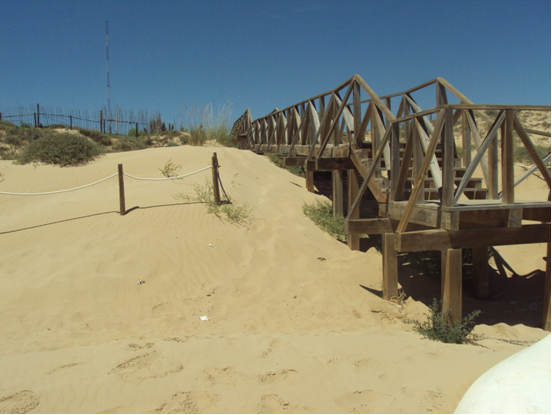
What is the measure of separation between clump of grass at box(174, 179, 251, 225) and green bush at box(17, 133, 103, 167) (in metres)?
5.35

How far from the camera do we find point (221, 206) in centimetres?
774

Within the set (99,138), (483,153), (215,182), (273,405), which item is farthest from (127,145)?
(273,405)

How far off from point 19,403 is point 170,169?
7576mm

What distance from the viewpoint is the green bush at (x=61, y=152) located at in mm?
11531

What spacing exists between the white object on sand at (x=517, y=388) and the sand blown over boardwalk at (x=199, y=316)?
55 cm

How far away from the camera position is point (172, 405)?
8.68 feet

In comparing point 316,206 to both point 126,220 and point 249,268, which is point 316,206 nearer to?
point 249,268

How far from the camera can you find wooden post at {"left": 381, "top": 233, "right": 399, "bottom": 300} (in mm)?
5273

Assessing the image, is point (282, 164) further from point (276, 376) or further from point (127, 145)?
point (276, 376)

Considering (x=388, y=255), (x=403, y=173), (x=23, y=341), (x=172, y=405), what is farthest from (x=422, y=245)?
(x=23, y=341)

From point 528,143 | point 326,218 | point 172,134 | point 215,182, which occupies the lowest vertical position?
A: point 326,218

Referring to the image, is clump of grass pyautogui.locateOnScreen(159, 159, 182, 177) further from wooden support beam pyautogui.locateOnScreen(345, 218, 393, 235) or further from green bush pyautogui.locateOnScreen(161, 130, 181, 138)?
green bush pyautogui.locateOnScreen(161, 130, 181, 138)

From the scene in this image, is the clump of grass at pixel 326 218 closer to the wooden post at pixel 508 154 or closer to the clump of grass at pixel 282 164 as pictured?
the clump of grass at pixel 282 164

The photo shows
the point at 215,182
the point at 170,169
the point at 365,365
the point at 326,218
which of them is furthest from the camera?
the point at 170,169
